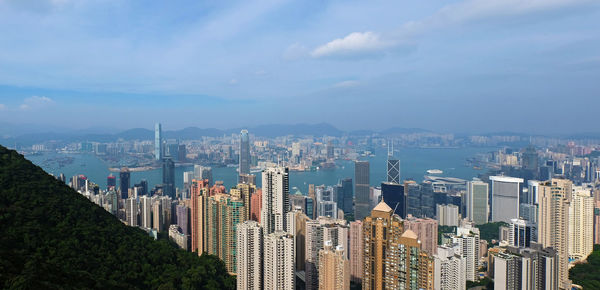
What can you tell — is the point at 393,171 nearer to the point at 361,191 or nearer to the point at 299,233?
the point at 361,191

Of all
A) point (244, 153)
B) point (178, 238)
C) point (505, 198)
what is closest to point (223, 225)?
point (178, 238)

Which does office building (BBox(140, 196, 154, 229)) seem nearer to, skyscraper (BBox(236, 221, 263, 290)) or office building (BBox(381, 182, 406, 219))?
skyscraper (BBox(236, 221, 263, 290))

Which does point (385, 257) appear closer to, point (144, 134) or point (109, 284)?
point (109, 284)

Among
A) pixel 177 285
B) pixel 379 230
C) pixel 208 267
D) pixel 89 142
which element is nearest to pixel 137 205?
pixel 208 267

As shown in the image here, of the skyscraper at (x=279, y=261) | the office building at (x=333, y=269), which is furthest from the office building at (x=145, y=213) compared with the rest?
the office building at (x=333, y=269)

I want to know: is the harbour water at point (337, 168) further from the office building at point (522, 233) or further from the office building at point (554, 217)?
the office building at point (554, 217)

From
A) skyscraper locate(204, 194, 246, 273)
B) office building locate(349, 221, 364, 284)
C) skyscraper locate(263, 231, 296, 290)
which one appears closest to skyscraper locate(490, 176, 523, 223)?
office building locate(349, 221, 364, 284)

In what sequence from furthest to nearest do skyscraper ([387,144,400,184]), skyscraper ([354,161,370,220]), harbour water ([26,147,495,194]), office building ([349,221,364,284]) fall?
harbour water ([26,147,495,194]) < skyscraper ([387,144,400,184]) < skyscraper ([354,161,370,220]) < office building ([349,221,364,284])
